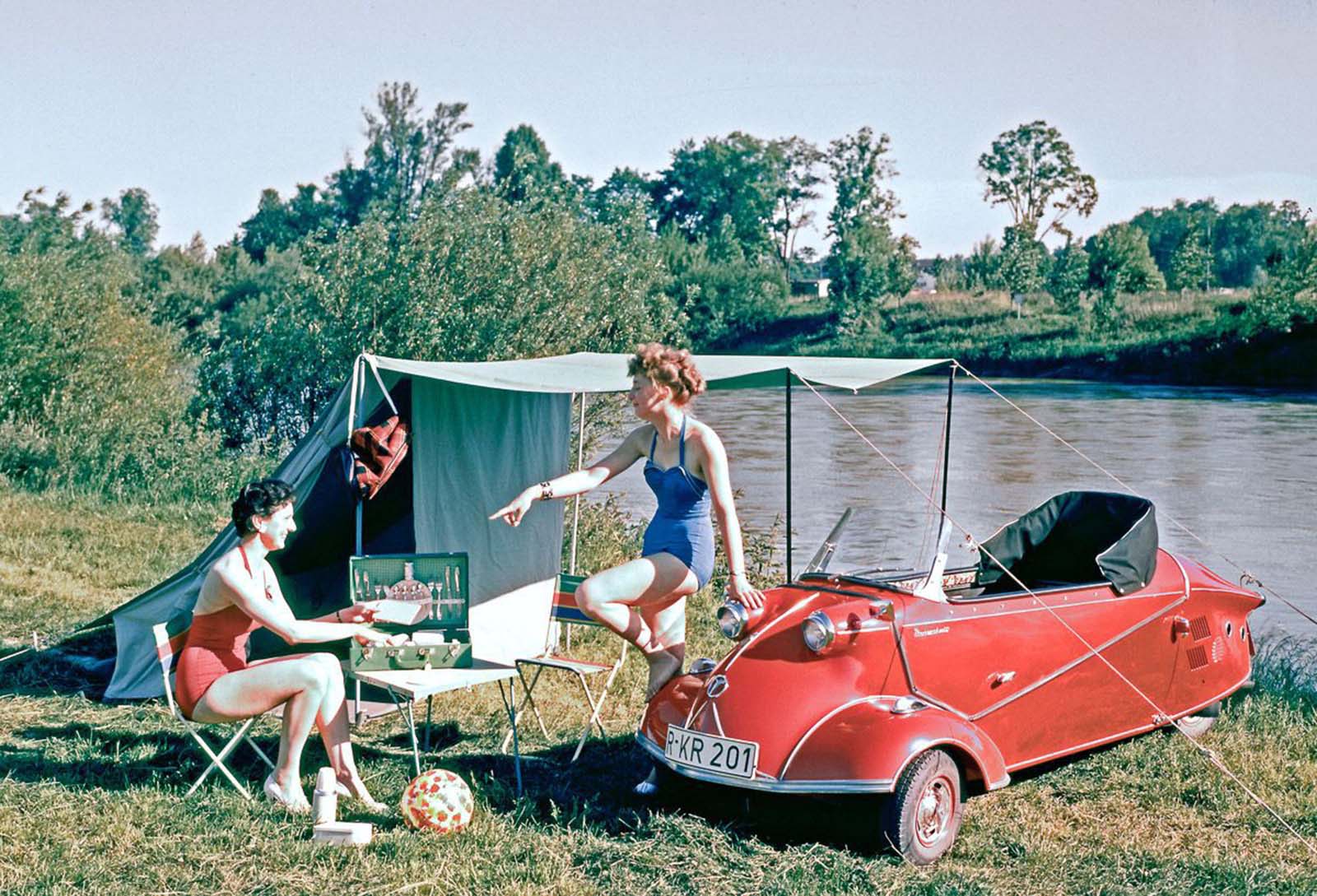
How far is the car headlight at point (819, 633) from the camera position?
4699mm

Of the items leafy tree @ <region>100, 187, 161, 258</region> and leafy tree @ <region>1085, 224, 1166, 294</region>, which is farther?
leafy tree @ <region>100, 187, 161, 258</region>

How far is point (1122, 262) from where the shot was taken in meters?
47.4

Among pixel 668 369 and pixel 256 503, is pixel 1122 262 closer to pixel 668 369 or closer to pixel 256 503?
pixel 668 369

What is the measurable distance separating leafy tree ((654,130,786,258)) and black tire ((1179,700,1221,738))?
6182cm

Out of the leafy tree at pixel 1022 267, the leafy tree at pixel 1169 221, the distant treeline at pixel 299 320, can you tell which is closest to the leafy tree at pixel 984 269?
the leafy tree at pixel 1022 267

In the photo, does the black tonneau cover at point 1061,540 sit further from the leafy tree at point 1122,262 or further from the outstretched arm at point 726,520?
the leafy tree at point 1122,262

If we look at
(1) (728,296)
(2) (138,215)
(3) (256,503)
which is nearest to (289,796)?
(3) (256,503)

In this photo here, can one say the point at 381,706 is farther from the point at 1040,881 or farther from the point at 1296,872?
the point at 1296,872

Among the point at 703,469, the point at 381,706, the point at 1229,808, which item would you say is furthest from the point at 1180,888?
the point at 381,706

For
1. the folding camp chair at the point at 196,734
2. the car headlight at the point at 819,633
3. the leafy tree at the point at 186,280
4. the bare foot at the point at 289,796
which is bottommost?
the bare foot at the point at 289,796

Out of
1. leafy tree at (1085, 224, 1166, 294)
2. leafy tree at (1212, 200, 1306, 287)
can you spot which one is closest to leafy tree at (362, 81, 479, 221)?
leafy tree at (1085, 224, 1166, 294)

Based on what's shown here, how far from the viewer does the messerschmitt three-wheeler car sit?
4.49 meters

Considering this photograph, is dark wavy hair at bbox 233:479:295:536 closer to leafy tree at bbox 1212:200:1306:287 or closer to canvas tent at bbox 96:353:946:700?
canvas tent at bbox 96:353:946:700

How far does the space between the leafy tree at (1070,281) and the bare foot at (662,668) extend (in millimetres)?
44468
